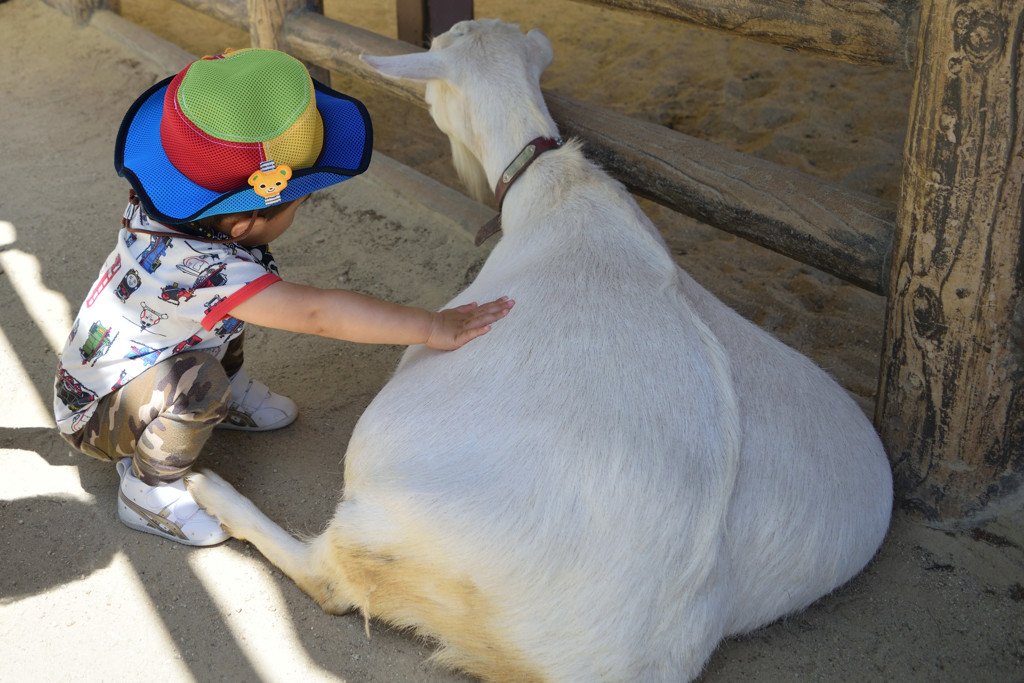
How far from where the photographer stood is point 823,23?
212cm

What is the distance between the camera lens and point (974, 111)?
1745mm

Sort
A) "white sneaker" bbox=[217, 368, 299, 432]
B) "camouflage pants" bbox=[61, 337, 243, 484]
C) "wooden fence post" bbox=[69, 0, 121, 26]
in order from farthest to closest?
"wooden fence post" bbox=[69, 0, 121, 26] → "white sneaker" bbox=[217, 368, 299, 432] → "camouflage pants" bbox=[61, 337, 243, 484]

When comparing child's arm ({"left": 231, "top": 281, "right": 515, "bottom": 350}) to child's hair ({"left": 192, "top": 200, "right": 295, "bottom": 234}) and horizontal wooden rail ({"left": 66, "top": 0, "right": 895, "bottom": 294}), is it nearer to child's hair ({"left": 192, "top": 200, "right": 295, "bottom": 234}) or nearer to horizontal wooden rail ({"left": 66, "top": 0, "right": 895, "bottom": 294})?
child's hair ({"left": 192, "top": 200, "right": 295, "bottom": 234})

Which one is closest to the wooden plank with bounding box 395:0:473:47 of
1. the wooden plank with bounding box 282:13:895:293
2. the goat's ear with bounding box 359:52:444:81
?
the wooden plank with bounding box 282:13:895:293

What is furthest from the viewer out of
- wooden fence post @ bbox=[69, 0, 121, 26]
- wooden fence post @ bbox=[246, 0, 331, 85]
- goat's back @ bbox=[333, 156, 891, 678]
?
wooden fence post @ bbox=[69, 0, 121, 26]

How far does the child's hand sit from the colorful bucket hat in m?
0.40

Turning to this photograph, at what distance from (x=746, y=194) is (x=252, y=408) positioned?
1.52m

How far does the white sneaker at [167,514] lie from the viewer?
83.5 inches

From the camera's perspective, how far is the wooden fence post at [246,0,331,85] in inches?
158

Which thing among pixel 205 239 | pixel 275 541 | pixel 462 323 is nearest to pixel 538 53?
pixel 462 323

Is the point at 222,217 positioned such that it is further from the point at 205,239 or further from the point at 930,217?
the point at 930,217

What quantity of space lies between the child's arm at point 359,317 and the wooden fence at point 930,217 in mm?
916

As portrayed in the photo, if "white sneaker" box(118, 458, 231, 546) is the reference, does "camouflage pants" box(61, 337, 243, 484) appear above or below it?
above

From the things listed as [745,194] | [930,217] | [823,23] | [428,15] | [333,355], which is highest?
[823,23]
